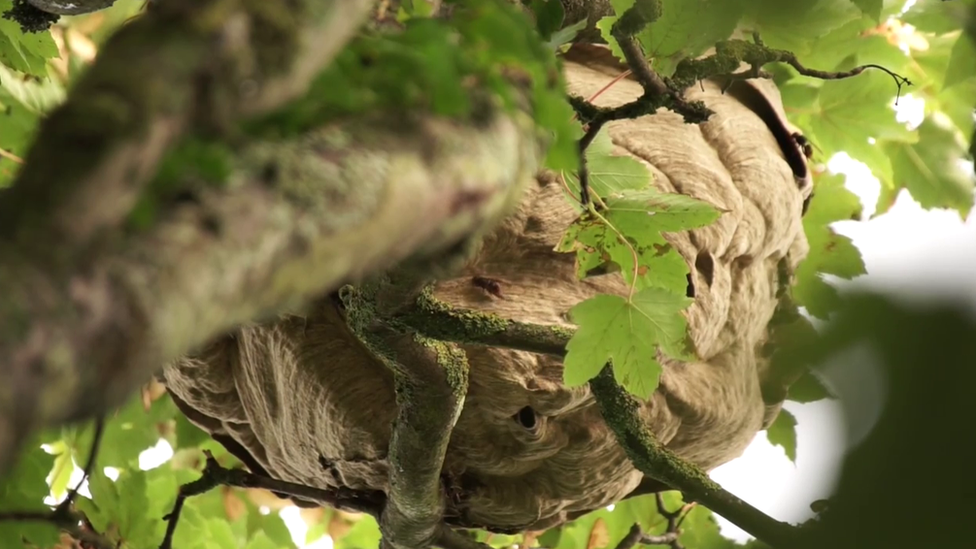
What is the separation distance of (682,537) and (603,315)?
976 millimetres

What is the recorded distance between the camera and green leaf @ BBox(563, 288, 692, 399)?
34.0 inches

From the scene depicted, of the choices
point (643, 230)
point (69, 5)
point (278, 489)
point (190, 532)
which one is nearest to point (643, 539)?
point (278, 489)

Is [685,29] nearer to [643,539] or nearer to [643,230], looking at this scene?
[643,230]

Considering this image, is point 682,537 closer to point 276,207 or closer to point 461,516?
point 461,516

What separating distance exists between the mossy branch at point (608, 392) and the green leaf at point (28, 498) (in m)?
0.58

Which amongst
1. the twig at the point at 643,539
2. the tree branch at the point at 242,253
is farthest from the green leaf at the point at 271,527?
the tree branch at the point at 242,253

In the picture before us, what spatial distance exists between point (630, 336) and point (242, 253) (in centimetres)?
65

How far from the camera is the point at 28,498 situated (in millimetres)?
1230

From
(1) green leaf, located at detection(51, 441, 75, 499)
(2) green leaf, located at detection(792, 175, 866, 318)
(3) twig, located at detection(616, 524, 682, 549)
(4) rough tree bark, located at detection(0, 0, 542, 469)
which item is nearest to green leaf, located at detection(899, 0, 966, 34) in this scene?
(2) green leaf, located at detection(792, 175, 866, 318)

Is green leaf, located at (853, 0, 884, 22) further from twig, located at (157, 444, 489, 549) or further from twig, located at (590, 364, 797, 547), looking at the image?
twig, located at (157, 444, 489, 549)

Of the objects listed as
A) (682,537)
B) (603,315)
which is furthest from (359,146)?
(682,537)

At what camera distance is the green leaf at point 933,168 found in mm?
1528

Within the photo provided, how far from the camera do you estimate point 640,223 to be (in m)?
0.87

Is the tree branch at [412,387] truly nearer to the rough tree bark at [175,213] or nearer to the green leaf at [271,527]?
the rough tree bark at [175,213]
